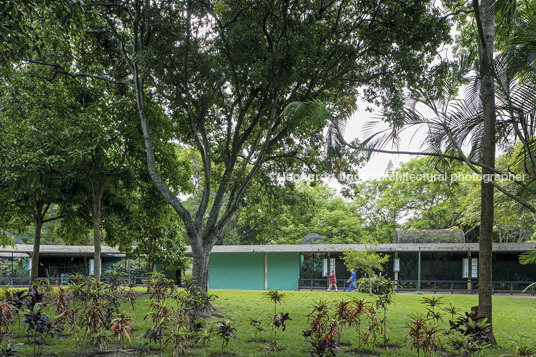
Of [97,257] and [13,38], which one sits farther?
[97,257]

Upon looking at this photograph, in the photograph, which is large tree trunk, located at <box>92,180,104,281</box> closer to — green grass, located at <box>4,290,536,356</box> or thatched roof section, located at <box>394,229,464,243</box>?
green grass, located at <box>4,290,536,356</box>

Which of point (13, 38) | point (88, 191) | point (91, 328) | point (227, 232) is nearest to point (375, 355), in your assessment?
point (91, 328)

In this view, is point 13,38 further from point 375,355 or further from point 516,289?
point 516,289

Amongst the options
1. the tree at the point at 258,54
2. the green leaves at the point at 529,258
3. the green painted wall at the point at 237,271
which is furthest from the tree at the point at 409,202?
the green leaves at the point at 529,258

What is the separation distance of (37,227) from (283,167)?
8028 millimetres

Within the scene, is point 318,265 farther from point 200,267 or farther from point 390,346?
point 390,346

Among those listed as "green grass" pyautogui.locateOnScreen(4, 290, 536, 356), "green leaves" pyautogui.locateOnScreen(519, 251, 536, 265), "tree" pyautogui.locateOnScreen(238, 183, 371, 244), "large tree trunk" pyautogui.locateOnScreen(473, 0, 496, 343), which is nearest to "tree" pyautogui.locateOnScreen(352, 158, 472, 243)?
"tree" pyautogui.locateOnScreen(238, 183, 371, 244)

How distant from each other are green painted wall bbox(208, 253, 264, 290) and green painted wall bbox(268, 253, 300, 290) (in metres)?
0.54

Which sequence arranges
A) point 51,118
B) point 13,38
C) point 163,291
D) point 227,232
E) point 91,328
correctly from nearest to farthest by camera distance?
point 13,38 < point 91,328 < point 163,291 < point 51,118 < point 227,232

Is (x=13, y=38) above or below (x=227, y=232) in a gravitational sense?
above

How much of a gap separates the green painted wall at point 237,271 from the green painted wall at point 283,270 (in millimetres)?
542

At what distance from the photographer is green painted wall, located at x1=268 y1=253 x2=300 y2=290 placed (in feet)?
73.0

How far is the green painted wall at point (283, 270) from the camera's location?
22.2 meters

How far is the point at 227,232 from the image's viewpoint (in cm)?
3600
